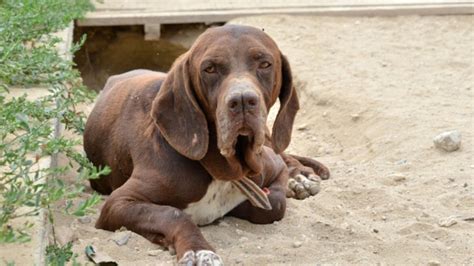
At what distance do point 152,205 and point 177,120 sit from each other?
462 millimetres

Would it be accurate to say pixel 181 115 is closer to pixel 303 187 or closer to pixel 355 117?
pixel 303 187

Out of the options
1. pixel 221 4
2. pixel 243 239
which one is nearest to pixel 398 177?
pixel 243 239

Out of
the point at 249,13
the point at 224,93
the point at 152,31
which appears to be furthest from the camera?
the point at 249,13

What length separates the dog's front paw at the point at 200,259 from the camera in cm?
491

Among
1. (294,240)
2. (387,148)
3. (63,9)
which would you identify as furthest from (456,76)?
(294,240)

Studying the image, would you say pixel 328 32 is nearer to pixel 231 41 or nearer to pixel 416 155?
pixel 416 155

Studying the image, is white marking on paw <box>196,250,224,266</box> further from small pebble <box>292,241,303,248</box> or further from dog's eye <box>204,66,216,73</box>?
dog's eye <box>204,66,216,73</box>

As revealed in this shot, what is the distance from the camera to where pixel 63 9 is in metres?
8.64

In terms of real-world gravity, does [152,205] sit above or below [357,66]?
above

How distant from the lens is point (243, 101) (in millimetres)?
4965

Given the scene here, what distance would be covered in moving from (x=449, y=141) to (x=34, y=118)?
110 inches

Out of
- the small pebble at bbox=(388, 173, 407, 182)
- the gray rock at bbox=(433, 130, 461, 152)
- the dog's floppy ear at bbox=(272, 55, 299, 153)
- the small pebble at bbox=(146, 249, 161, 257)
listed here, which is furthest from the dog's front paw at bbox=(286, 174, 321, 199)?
the small pebble at bbox=(146, 249, 161, 257)

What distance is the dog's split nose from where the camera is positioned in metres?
4.95

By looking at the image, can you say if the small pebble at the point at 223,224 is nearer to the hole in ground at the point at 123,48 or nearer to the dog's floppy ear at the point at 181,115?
the dog's floppy ear at the point at 181,115
